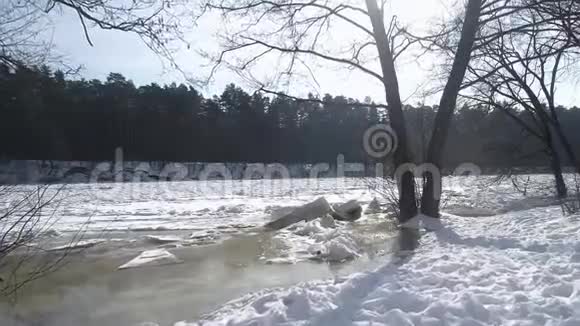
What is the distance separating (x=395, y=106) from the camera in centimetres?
787

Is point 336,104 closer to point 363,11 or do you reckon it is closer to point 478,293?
point 363,11

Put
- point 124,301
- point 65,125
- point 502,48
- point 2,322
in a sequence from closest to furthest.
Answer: point 2,322, point 124,301, point 502,48, point 65,125

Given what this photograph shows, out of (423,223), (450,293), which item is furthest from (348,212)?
(450,293)

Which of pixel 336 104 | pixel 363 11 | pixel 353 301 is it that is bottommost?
pixel 353 301

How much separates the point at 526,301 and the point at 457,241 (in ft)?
8.52

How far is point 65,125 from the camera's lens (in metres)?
44.8

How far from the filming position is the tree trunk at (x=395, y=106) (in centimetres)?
785

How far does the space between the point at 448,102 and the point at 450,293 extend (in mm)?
4950

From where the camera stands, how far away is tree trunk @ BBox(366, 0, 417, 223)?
7848mm

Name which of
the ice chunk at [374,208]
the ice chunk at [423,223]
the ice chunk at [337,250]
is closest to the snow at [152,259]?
the ice chunk at [337,250]

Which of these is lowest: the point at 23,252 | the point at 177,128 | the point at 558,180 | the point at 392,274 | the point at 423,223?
the point at 23,252

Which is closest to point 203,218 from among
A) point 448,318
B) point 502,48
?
point 448,318

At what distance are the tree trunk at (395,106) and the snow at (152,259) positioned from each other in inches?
180

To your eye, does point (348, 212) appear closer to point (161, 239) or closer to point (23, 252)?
point (161, 239)
